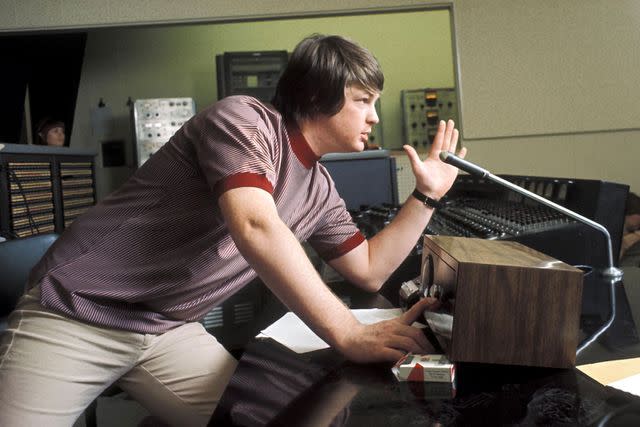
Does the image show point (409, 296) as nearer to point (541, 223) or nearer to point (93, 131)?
point (541, 223)

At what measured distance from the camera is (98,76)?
6977 millimetres

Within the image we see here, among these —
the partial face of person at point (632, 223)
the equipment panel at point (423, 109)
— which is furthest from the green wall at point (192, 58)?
the partial face of person at point (632, 223)

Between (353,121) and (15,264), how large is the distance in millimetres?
923

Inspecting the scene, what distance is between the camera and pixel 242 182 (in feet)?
3.27

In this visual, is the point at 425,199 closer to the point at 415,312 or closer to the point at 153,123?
the point at 415,312

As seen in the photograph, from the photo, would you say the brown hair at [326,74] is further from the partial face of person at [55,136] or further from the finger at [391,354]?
the partial face of person at [55,136]

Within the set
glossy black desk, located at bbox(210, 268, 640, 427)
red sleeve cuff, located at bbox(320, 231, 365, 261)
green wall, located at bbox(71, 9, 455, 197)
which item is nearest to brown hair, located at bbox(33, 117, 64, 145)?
green wall, located at bbox(71, 9, 455, 197)

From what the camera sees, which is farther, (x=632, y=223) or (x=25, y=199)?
(x=25, y=199)

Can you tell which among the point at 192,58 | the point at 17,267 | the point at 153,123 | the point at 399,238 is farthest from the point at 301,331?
the point at 192,58

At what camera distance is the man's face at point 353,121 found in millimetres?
1204

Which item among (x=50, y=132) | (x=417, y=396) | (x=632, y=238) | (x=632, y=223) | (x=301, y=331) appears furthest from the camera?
(x=50, y=132)

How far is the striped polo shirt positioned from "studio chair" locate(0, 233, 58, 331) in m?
0.38

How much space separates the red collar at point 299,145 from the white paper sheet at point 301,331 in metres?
0.30

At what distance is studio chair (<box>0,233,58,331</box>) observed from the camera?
1.57 meters
